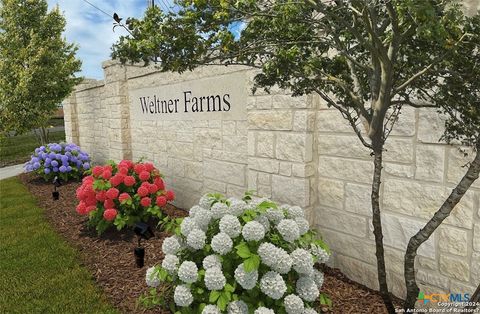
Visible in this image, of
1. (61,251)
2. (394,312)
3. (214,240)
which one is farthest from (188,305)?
(61,251)

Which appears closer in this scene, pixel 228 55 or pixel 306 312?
pixel 228 55

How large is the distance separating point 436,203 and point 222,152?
2796mm

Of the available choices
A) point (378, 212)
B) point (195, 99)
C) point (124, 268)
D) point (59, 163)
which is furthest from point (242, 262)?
point (59, 163)

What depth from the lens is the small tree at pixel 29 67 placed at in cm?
954

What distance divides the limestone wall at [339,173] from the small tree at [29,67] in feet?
20.8

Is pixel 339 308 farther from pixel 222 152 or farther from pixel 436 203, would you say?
pixel 222 152

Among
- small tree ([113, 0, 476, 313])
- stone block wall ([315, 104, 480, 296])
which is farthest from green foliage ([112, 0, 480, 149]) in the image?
stone block wall ([315, 104, 480, 296])

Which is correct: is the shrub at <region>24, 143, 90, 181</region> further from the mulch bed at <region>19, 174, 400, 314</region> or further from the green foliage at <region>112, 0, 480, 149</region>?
the green foliage at <region>112, 0, 480, 149</region>

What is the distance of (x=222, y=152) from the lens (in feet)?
15.5

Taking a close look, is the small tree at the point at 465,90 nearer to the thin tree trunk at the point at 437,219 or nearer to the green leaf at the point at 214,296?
the thin tree trunk at the point at 437,219

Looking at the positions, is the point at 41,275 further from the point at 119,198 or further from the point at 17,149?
the point at 17,149

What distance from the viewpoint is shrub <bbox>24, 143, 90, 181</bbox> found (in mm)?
8016

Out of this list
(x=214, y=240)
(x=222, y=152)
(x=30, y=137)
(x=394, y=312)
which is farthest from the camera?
(x=30, y=137)

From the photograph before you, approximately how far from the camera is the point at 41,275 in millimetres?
3701
